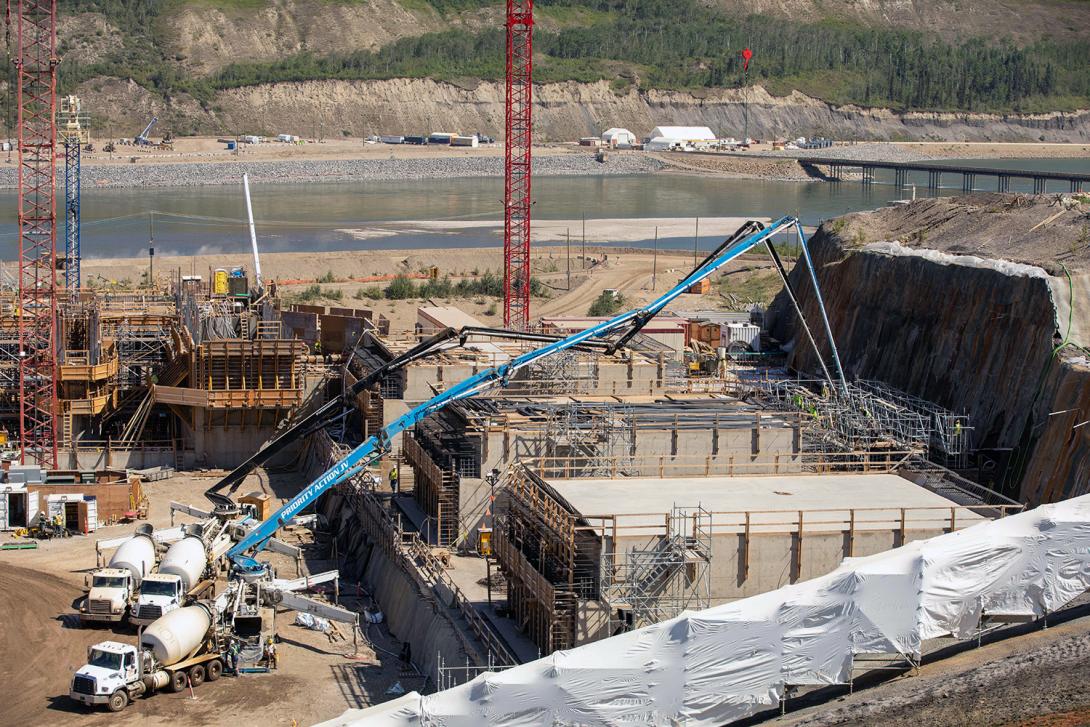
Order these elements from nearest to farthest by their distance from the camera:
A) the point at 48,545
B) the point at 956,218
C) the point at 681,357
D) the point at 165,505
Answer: the point at 48,545 < the point at 165,505 < the point at 681,357 < the point at 956,218

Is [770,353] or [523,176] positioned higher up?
[523,176]

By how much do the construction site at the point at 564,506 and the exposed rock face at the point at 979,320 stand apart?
125mm

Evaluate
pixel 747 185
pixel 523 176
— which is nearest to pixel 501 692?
pixel 523 176

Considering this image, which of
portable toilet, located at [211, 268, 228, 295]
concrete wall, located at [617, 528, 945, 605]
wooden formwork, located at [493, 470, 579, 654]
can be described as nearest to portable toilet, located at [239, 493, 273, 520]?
wooden formwork, located at [493, 470, 579, 654]

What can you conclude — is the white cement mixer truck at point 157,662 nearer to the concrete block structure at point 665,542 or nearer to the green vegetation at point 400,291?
the concrete block structure at point 665,542

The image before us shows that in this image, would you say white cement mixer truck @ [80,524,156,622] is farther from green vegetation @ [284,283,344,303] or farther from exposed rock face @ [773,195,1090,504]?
green vegetation @ [284,283,344,303]

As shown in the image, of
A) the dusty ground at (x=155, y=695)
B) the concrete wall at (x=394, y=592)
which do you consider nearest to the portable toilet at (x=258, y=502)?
the concrete wall at (x=394, y=592)

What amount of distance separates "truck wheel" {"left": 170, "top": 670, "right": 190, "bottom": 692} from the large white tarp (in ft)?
20.7

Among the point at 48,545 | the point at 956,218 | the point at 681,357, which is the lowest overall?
the point at 48,545

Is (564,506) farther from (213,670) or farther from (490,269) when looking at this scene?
(490,269)

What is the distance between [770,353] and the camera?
55656 mm

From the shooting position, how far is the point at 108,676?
25.8 m

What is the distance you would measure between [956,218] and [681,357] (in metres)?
13.4

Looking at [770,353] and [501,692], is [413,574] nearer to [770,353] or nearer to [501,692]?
[501,692]
